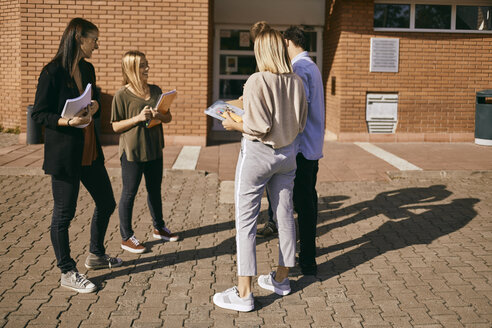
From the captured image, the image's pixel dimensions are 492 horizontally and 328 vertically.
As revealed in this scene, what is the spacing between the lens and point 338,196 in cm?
768

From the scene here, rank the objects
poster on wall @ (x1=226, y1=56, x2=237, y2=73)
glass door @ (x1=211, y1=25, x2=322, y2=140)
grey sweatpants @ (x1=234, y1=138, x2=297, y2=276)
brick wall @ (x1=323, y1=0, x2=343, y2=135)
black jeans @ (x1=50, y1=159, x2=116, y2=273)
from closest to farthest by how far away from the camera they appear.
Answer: grey sweatpants @ (x1=234, y1=138, x2=297, y2=276) → black jeans @ (x1=50, y1=159, x2=116, y2=273) → brick wall @ (x1=323, y1=0, x2=343, y2=135) → glass door @ (x1=211, y1=25, x2=322, y2=140) → poster on wall @ (x1=226, y1=56, x2=237, y2=73)

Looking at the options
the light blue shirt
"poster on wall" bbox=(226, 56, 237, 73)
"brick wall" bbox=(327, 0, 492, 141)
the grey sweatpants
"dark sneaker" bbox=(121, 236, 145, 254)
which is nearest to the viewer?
the grey sweatpants

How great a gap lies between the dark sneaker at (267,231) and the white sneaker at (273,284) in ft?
4.25

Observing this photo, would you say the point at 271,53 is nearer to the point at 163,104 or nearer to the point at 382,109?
the point at 163,104

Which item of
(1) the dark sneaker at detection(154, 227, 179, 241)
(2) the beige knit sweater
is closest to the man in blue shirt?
(2) the beige knit sweater

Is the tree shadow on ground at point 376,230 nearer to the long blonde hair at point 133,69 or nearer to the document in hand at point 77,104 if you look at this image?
the document in hand at point 77,104

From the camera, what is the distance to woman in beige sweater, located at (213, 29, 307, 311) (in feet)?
12.8

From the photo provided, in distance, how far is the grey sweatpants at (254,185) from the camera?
4.03 m

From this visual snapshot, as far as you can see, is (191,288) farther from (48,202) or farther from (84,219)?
(48,202)

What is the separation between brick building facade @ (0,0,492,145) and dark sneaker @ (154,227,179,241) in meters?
5.87

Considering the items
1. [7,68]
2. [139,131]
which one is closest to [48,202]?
[139,131]

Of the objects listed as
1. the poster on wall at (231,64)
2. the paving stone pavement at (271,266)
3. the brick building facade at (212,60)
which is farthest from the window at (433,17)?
the paving stone pavement at (271,266)

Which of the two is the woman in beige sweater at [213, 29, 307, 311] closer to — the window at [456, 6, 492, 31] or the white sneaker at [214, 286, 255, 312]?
the white sneaker at [214, 286, 255, 312]

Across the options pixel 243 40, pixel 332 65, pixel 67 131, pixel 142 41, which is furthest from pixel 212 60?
pixel 67 131
